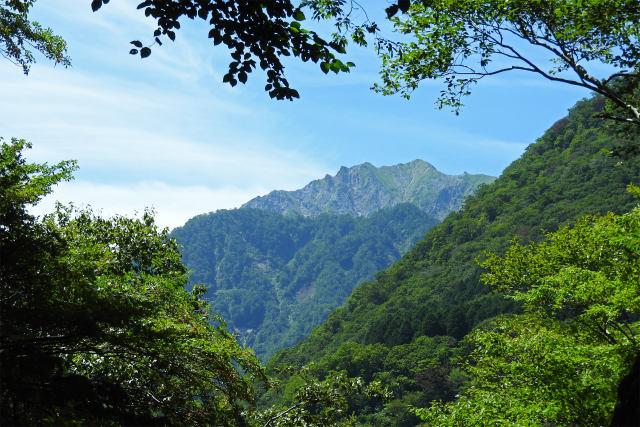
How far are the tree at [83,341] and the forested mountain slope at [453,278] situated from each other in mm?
53304

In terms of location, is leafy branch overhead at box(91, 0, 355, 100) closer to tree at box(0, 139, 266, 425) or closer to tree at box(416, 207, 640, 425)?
tree at box(0, 139, 266, 425)

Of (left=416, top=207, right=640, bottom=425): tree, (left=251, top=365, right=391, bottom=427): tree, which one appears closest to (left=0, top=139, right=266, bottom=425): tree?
(left=251, top=365, right=391, bottom=427): tree

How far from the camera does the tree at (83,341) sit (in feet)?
15.9

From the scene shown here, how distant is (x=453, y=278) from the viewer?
328ft

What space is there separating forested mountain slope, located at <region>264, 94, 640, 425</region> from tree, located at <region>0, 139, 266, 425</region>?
175 ft

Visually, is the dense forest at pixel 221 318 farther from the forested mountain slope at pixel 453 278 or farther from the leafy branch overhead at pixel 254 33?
the forested mountain slope at pixel 453 278

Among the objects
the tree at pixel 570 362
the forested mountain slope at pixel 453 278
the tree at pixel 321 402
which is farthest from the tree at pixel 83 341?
the forested mountain slope at pixel 453 278

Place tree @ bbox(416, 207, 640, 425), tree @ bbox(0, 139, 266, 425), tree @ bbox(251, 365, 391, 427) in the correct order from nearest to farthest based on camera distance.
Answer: tree @ bbox(0, 139, 266, 425) → tree @ bbox(416, 207, 640, 425) → tree @ bbox(251, 365, 391, 427)

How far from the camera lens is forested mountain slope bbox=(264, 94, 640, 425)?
215ft

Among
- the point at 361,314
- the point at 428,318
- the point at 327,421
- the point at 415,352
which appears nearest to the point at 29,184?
the point at 327,421

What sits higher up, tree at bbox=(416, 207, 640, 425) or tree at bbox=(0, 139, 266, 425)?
tree at bbox=(0, 139, 266, 425)

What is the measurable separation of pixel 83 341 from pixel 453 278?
10137 centimetres

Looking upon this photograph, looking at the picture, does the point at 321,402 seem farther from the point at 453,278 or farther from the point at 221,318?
the point at 453,278

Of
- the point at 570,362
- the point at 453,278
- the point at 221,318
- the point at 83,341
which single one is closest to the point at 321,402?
the point at 221,318
